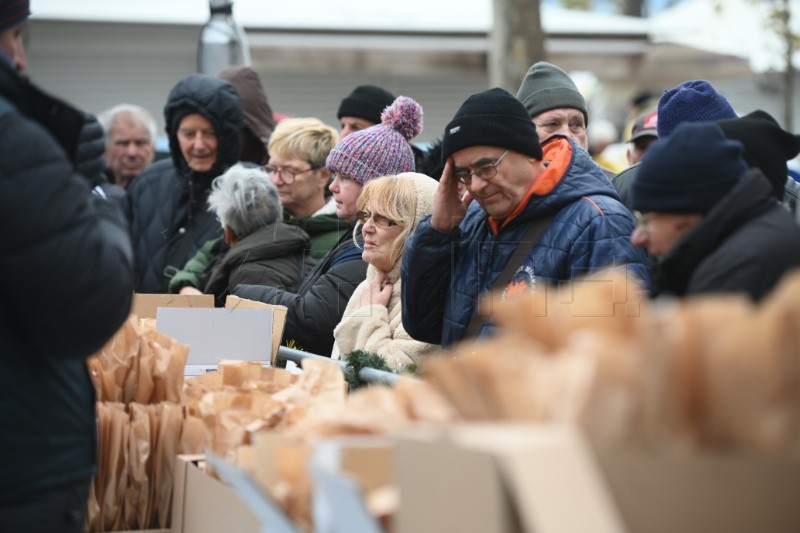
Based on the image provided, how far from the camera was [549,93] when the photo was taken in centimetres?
549

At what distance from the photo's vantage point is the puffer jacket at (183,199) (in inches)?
255

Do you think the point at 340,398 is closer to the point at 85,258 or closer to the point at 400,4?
the point at 85,258

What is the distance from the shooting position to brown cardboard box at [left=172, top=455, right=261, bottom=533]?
258 centimetres

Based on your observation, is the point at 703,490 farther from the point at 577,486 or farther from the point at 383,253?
the point at 383,253

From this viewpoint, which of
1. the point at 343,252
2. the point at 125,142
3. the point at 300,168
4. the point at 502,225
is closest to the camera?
the point at 502,225

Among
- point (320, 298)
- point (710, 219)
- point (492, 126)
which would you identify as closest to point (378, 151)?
point (320, 298)

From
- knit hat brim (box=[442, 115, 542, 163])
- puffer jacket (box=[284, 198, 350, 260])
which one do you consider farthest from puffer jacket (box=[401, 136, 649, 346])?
puffer jacket (box=[284, 198, 350, 260])

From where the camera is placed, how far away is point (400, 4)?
41.2ft

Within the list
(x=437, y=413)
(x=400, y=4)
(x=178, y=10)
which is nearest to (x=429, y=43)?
(x=400, y=4)

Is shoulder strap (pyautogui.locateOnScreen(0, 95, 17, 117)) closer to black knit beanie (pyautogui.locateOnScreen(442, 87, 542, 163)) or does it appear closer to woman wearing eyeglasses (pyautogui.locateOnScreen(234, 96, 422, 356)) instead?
black knit beanie (pyautogui.locateOnScreen(442, 87, 542, 163))

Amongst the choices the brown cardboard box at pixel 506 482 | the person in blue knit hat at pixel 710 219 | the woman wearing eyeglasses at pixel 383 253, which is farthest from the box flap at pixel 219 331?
the brown cardboard box at pixel 506 482

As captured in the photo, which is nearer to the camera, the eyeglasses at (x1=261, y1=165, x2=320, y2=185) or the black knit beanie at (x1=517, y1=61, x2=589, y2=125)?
the black knit beanie at (x1=517, y1=61, x2=589, y2=125)

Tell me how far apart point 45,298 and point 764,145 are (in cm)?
231

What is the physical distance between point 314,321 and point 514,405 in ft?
10.6
